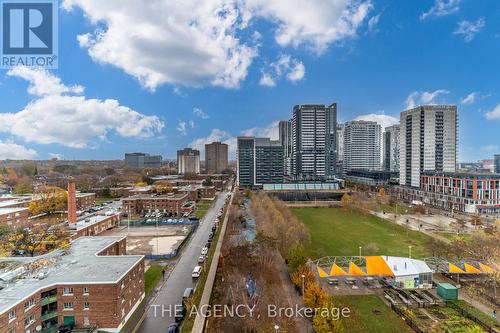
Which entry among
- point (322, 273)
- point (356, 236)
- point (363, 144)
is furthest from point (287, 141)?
point (322, 273)

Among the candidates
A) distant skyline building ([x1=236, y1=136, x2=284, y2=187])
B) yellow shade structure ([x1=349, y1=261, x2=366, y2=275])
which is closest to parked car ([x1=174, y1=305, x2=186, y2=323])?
yellow shade structure ([x1=349, y1=261, x2=366, y2=275])

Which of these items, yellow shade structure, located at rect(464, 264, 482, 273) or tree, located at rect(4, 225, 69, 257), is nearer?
yellow shade structure, located at rect(464, 264, 482, 273)

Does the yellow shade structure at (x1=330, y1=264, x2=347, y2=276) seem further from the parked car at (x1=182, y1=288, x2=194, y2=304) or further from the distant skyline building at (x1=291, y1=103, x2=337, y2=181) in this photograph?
the distant skyline building at (x1=291, y1=103, x2=337, y2=181)

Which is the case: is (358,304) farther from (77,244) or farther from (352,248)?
(77,244)

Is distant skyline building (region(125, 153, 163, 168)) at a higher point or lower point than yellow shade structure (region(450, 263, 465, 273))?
higher

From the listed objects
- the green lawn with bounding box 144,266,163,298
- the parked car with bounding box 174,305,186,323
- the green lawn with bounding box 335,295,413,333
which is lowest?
the green lawn with bounding box 335,295,413,333

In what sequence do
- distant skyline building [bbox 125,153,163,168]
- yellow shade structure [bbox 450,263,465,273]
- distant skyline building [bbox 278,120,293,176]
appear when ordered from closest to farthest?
yellow shade structure [bbox 450,263,465,273] → distant skyline building [bbox 278,120,293,176] → distant skyline building [bbox 125,153,163,168]

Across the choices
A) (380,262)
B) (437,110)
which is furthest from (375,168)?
(380,262)
